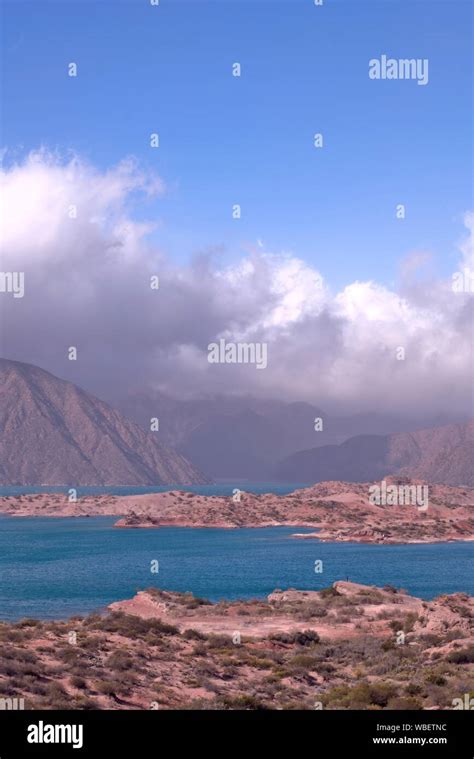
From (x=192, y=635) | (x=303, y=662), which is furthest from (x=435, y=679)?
(x=192, y=635)

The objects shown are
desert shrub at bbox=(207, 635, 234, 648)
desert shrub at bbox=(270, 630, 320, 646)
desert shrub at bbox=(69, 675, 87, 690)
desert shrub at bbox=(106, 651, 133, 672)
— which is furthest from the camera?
desert shrub at bbox=(270, 630, 320, 646)

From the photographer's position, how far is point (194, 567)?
104375mm

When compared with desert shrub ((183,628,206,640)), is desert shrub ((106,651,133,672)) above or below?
above

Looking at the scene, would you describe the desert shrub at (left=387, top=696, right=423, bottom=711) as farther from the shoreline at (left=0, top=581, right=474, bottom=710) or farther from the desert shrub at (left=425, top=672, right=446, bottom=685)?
the desert shrub at (left=425, top=672, right=446, bottom=685)

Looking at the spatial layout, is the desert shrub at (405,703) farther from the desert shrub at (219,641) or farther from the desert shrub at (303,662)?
the desert shrub at (219,641)

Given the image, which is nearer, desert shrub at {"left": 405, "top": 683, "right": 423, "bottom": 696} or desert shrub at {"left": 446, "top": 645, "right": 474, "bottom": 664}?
desert shrub at {"left": 405, "top": 683, "right": 423, "bottom": 696}

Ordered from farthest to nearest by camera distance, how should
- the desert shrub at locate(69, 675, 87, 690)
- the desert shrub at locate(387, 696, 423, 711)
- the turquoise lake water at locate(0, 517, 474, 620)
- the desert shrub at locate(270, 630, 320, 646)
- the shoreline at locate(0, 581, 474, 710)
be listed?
the turquoise lake water at locate(0, 517, 474, 620), the desert shrub at locate(270, 630, 320, 646), the desert shrub at locate(69, 675, 87, 690), the shoreline at locate(0, 581, 474, 710), the desert shrub at locate(387, 696, 423, 711)

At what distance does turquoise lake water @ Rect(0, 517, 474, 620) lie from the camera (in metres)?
75.2

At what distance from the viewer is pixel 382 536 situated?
15788 centimetres

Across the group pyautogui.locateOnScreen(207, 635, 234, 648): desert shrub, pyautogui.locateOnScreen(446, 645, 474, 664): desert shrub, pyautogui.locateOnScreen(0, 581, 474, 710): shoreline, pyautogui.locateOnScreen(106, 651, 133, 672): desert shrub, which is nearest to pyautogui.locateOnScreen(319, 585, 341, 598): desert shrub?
pyautogui.locateOnScreen(0, 581, 474, 710): shoreline

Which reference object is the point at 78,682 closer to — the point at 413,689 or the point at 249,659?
the point at 249,659

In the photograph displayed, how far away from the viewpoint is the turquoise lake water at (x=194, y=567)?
75188 millimetres
